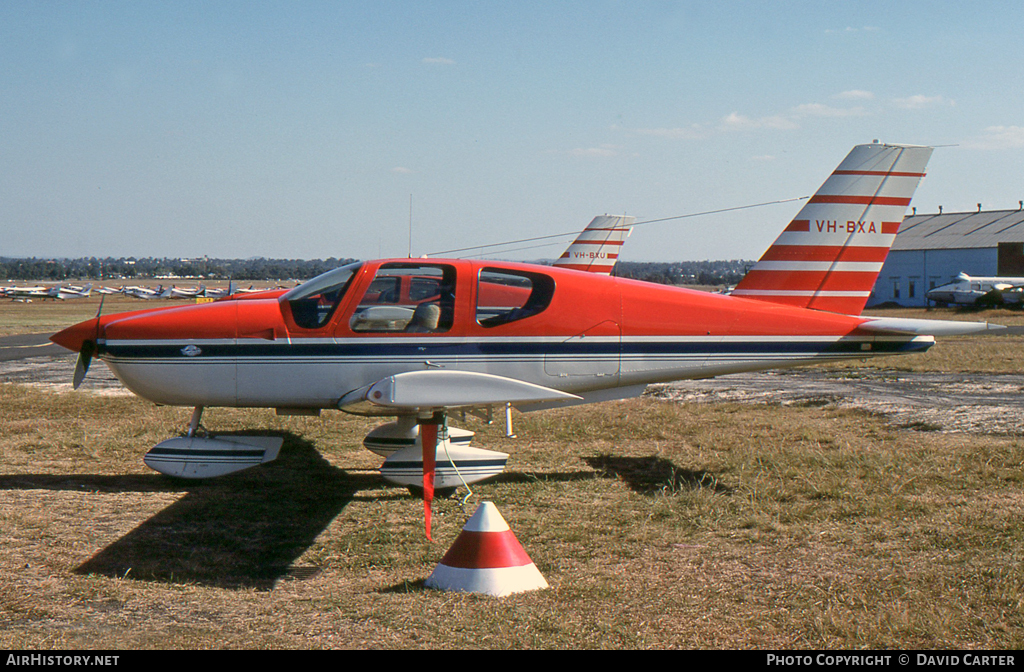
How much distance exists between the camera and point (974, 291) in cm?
4753

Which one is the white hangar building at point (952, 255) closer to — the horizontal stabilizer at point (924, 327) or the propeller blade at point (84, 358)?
the horizontal stabilizer at point (924, 327)

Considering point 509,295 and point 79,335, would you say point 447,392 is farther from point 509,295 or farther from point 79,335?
point 79,335

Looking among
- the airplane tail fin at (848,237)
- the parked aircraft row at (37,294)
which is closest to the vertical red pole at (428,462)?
the airplane tail fin at (848,237)

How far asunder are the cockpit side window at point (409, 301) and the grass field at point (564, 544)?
5.67 ft

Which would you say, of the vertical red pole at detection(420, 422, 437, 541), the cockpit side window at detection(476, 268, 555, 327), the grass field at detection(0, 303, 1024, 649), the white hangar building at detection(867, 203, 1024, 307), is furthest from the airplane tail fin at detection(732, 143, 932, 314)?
the white hangar building at detection(867, 203, 1024, 307)

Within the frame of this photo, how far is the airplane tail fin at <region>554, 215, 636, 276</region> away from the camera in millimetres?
24953

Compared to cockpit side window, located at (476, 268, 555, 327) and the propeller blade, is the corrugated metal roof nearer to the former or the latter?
cockpit side window, located at (476, 268, 555, 327)

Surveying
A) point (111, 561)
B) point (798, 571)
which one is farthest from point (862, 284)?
point (111, 561)

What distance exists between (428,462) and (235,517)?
6.42 feet

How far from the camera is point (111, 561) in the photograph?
19.8 feet

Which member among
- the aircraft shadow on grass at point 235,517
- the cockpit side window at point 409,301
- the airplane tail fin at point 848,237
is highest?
the airplane tail fin at point 848,237

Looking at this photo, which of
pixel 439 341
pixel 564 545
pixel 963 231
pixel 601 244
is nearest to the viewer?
pixel 564 545

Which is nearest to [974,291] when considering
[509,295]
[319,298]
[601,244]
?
[601,244]

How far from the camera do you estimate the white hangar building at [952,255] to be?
59.6 meters
